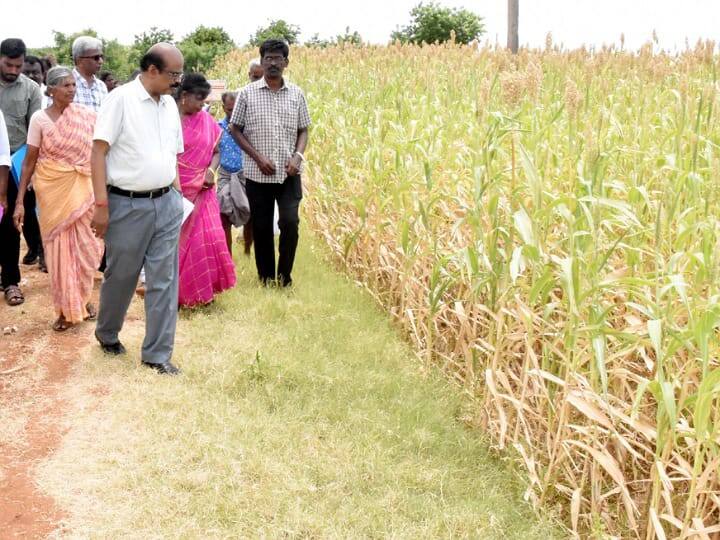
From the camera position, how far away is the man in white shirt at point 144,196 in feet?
15.5

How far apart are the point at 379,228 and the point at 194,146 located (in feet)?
4.58

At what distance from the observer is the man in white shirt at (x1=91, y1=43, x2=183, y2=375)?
4719mm

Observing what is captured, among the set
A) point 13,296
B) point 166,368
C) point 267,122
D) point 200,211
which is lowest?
point 166,368

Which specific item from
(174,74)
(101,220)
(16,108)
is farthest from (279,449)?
(16,108)

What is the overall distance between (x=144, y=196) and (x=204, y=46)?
24.1m

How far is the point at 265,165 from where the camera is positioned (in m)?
6.28

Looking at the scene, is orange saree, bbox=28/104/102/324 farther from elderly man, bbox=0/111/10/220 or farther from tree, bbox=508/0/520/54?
tree, bbox=508/0/520/54

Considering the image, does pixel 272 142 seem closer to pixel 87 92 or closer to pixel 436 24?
pixel 87 92

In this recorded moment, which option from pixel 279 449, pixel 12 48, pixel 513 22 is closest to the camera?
pixel 279 449

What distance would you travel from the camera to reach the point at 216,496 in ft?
11.7

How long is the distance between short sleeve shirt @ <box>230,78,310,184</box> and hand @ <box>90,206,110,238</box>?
5.78 ft

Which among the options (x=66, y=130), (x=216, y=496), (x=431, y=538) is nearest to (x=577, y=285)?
(x=431, y=538)

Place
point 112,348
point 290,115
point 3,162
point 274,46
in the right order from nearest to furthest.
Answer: point 112,348 → point 3,162 → point 274,46 → point 290,115

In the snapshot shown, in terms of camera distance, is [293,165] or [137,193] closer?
[137,193]
